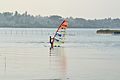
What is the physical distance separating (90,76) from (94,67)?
524 cm

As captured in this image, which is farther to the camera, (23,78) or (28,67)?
(28,67)

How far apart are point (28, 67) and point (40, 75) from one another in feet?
14.2

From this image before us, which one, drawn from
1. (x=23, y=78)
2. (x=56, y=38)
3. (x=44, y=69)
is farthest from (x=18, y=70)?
(x=56, y=38)

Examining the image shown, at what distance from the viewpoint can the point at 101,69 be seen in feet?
93.1

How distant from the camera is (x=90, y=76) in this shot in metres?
24.4

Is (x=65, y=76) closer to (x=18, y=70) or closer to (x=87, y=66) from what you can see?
(x=18, y=70)

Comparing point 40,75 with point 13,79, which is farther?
point 40,75

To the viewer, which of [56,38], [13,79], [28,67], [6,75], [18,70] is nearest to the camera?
[13,79]

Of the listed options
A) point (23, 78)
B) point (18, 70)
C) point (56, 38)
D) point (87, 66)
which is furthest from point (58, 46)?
point (23, 78)

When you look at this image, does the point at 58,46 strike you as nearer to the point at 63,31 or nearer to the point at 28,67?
the point at 63,31

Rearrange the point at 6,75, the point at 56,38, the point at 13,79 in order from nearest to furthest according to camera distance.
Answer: the point at 13,79, the point at 6,75, the point at 56,38

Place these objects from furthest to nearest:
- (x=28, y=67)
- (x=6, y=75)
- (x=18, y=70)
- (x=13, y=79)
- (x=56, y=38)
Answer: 1. (x=56, y=38)
2. (x=28, y=67)
3. (x=18, y=70)
4. (x=6, y=75)
5. (x=13, y=79)

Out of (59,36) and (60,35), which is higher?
(60,35)

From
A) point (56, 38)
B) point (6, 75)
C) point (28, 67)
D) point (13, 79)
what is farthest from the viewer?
point (56, 38)
